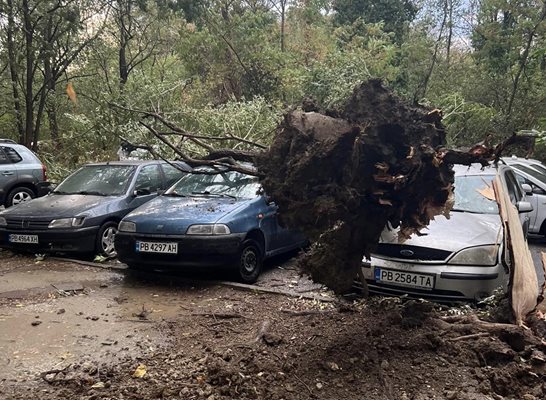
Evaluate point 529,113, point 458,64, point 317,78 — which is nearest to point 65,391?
point 317,78

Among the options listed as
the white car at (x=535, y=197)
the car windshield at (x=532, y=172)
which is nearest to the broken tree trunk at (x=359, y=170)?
the white car at (x=535, y=197)

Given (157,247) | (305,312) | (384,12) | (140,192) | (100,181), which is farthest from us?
(384,12)

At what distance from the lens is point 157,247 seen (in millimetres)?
6859

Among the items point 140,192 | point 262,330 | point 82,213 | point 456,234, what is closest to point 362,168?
point 262,330

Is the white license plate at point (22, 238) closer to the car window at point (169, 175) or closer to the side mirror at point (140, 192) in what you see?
the side mirror at point (140, 192)

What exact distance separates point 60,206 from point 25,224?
0.57m

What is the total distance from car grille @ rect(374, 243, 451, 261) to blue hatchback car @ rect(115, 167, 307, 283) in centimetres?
132

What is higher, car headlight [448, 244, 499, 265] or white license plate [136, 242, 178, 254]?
car headlight [448, 244, 499, 265]

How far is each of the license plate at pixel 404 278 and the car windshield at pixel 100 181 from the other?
4965 millimetres

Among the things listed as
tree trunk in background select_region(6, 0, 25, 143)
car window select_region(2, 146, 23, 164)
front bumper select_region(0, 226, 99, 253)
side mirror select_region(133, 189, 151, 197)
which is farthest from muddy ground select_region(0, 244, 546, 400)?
tree trunk in background select_region(6, 0, 25, 143)

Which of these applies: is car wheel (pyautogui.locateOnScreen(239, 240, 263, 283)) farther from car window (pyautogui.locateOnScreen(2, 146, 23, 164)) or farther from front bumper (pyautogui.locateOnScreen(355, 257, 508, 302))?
car window (pyautogui.locateOnScreen(2, 146, 23, 164))

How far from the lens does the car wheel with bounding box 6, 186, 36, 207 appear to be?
11.9 metres

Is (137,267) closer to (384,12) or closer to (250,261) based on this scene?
(250,261)

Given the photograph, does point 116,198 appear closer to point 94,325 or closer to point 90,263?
point 90,263
